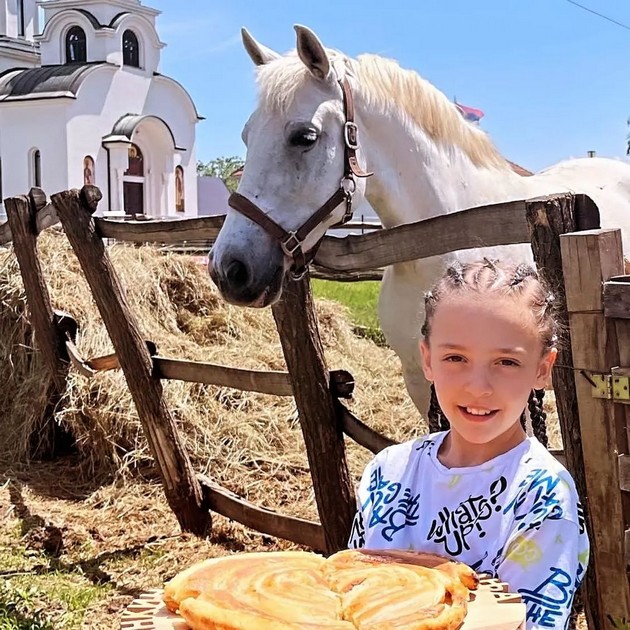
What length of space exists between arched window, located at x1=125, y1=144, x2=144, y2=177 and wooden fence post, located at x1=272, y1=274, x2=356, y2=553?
2660cm

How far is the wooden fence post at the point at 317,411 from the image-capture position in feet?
9.64

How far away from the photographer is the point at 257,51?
10.2 ft

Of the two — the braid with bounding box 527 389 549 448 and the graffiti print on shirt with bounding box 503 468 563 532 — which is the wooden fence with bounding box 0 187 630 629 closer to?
the braid with bounding box 527 389 549 448

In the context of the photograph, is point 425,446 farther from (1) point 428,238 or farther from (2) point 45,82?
(2) point 45,82

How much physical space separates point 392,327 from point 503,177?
2.46ft

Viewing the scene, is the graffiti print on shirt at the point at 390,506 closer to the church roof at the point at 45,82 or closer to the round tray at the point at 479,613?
the round tray at the point at 479,613

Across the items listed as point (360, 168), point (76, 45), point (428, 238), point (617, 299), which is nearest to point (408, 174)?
point (360, 168)

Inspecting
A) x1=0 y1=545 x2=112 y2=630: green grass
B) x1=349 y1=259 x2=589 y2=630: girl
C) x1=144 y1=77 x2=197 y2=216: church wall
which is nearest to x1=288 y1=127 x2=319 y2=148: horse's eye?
x1=349 y1=259 x2=589 y2=630: girl

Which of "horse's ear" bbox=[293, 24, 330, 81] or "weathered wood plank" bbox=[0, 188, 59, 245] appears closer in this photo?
"horse's ear" bbox=[293, 24, 330, 81]

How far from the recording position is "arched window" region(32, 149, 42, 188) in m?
26.4

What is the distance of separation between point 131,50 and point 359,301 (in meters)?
22.3

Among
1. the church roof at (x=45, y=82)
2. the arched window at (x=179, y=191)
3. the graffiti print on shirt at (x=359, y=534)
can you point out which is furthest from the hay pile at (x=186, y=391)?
the arched window at (x=179, y=191)

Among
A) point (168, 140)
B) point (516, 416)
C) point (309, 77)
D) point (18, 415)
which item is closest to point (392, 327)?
point (309, 77)

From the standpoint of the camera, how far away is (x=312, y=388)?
2.99 metres
